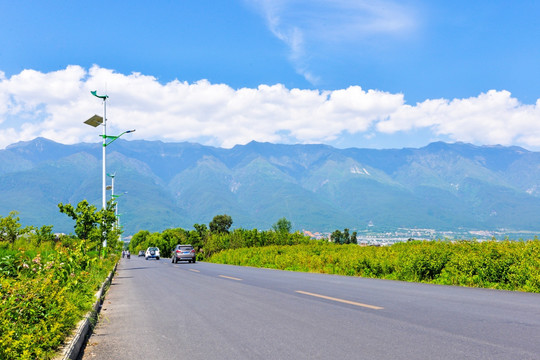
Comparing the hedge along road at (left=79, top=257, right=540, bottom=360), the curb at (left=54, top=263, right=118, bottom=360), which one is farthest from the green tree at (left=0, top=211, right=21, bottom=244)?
the curb at (left=54, top=263, right=118, bottom=360)

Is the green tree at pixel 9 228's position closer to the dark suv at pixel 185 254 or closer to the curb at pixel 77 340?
the curb at pixel 77 340

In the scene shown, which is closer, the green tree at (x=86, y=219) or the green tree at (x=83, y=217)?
the green tree at (x=86, y=219)

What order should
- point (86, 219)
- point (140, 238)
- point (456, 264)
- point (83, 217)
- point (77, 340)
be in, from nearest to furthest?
point (77, 340) < point (456, 264) < point (83, 217) < point (86, 219) < point (140, 238)

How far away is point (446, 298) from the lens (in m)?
10.2

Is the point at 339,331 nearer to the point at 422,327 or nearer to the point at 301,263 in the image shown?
the point at 422,327

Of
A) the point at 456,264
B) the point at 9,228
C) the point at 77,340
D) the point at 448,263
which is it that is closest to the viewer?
the point at 77,340

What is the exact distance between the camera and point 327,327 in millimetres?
7105

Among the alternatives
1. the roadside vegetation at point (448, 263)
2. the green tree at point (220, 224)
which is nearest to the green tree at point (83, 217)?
the roadside vegetation at point (448, 263)

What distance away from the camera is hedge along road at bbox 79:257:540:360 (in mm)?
5684

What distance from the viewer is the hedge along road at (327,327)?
5684mm

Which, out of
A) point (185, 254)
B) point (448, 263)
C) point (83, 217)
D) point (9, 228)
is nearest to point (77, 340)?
point (448, 263)

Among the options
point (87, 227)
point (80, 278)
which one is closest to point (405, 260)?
point (80, 278)

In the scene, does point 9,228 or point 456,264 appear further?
point 9,228

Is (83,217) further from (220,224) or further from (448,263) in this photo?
(220,224)
